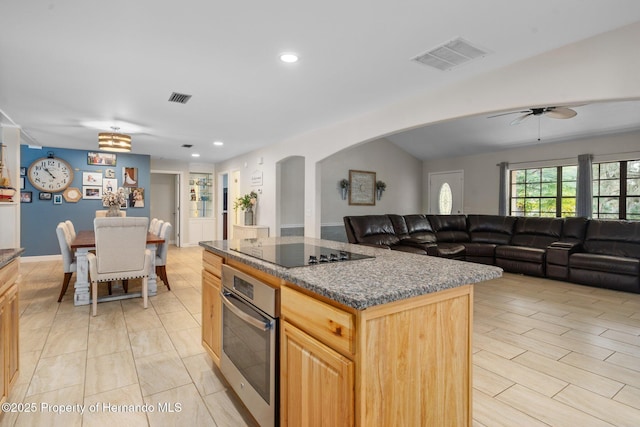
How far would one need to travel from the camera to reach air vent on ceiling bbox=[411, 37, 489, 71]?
8.36 ft

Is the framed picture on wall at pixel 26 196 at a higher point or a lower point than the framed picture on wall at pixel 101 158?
lower

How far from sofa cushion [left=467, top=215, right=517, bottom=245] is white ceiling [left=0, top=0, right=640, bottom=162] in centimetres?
391

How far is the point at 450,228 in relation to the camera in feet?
23.1

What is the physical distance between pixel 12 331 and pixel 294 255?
1693mm

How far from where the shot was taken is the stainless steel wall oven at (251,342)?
5.13 feet

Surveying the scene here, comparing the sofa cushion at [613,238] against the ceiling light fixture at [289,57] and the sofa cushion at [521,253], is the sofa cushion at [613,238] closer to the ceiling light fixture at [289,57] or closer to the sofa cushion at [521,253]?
the sofa cushion at [521,253]

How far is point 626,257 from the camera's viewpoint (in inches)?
189

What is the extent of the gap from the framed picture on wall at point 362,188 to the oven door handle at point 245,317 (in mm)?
5957

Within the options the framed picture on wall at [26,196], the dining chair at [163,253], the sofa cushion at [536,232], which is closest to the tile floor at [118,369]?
the dining chair at [163,253]

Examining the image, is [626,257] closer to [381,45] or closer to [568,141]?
[568,141]

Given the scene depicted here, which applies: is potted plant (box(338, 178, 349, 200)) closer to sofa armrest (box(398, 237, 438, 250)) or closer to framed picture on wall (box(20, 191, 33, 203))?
sofa armrest (box(398, 237, 438, 250))

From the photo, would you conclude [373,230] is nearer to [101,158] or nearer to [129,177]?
Answer: [129,177]

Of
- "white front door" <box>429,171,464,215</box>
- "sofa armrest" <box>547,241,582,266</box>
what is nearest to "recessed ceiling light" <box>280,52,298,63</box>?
"sofa armrest" <box>547,241,582,266</box>

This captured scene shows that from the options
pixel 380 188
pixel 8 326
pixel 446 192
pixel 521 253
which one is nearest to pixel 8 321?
pixel 8 326
